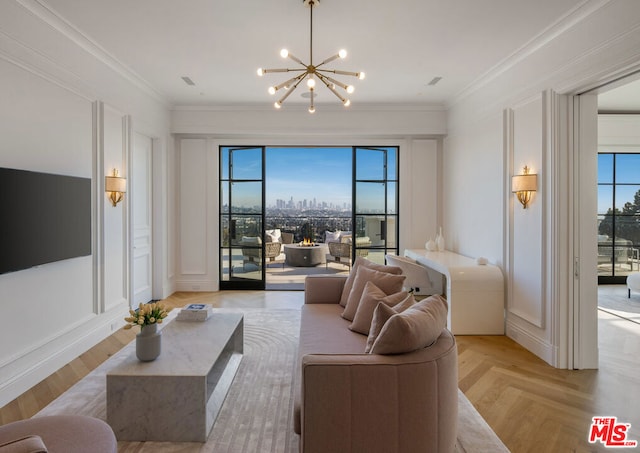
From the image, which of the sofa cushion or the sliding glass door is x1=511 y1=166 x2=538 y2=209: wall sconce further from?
the sliding glass door

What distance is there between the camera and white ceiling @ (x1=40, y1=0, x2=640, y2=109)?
2951mm

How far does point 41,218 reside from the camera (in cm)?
295

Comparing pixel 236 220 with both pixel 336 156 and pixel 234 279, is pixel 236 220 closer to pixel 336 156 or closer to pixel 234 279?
pixel 234 279

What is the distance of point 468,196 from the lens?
16.8 ft

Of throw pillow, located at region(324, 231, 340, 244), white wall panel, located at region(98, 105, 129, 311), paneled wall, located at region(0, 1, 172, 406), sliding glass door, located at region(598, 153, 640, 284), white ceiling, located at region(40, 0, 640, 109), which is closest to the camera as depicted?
paneled wall, located at region(0, 1, 172, 406)

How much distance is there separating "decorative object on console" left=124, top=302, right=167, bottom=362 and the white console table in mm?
3027

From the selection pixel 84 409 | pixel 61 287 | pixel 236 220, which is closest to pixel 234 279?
pixel 236 220


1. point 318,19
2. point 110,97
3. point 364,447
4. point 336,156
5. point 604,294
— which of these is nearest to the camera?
Answer: point 364,447

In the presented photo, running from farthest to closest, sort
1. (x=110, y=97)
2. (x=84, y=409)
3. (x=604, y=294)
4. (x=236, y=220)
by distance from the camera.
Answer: (x=236, y=220) < (x=604, y=294) < (x=110, y=97) < (x=84, y=409)

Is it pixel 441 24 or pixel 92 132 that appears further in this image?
pixel 92 132

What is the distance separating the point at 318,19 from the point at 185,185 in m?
3.83

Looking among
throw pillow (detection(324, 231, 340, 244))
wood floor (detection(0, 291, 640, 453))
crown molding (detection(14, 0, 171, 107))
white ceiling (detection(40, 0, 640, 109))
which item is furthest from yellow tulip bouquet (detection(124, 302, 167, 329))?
throw pillow (detection(324, 231, 340, 244))

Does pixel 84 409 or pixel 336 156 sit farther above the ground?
pixel 336 156

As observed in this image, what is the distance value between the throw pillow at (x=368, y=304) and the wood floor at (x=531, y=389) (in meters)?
0.92
